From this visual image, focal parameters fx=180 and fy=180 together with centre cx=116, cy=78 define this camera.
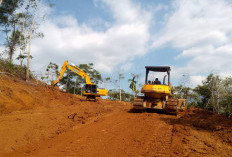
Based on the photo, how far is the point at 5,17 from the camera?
21.2 meters

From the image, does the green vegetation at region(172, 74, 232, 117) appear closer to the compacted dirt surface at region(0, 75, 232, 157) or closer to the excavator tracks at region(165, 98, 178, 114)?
the excavator tracks at region(165, 98, 178, 114)

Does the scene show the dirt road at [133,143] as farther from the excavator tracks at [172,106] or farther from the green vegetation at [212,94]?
the green vegetation at [212,94]

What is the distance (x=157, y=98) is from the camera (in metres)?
11.9

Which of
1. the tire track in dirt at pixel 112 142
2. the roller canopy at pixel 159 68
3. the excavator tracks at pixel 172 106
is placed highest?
the roller canopy at pixel 159 68

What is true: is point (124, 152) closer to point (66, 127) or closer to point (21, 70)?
point (66, 127)

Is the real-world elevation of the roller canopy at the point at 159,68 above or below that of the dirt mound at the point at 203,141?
above

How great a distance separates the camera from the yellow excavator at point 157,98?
434 inches

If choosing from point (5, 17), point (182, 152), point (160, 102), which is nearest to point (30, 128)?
point (182, 152)

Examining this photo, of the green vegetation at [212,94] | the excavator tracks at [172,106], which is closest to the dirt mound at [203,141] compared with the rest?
the excavator tracks at [172,106]

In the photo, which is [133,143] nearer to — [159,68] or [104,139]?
[104,139]

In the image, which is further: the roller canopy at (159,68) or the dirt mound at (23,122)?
the roller canopy at (159,68)

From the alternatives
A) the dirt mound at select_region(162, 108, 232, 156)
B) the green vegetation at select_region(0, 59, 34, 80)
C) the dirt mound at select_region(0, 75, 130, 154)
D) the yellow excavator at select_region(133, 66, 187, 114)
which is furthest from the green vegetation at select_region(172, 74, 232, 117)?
the green vegetation at select_region(0, 59, 34, 80)

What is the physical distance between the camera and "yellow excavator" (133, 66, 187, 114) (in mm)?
11031

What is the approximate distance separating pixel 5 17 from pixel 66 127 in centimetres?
1984
